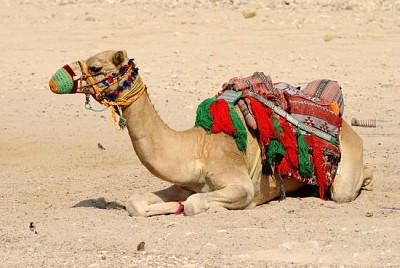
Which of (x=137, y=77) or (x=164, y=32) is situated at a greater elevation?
(x=137, y=77)

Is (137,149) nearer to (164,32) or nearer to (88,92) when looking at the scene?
(88,92)

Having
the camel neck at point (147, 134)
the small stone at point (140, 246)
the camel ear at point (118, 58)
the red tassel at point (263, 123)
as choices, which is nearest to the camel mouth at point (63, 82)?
the camel ear at point (118, 58)

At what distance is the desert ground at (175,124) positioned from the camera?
789 centimetres

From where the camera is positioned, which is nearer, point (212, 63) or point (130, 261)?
point (130, 261)

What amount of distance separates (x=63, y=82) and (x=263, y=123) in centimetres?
186

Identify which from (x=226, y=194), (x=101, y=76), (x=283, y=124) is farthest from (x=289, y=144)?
(x=101, y=76)

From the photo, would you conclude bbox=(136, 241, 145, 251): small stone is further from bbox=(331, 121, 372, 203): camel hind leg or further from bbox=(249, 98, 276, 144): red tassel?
bbox=(331, 121, 372, 203): camel hind leg

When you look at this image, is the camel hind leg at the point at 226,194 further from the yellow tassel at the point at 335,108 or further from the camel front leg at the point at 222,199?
the yellow tassel at the point at 335,108

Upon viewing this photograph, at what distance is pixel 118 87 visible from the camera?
28.9 feet

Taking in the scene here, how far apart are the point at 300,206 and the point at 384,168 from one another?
6.91ft

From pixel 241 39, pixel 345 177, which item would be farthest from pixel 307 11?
pixel 345 177

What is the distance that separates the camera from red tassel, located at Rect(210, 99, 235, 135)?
30.9 feet

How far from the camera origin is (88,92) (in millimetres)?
8836

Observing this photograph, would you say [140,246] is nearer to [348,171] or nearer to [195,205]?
[195,205]
